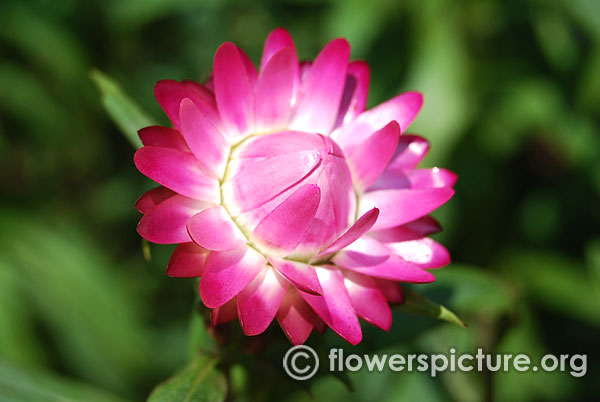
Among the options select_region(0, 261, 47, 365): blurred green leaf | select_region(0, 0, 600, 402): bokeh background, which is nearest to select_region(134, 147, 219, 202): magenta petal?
select_region(0, 0, 600, 402): bokeh background

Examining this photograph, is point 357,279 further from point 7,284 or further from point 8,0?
point 8,0

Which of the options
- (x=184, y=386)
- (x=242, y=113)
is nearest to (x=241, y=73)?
(x=242, y=113)

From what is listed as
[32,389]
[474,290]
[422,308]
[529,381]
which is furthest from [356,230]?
[529,381]

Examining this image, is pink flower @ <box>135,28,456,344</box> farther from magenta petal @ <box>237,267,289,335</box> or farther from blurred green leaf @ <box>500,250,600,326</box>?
blurred green leaf @ <box>500,250,600,326</box>

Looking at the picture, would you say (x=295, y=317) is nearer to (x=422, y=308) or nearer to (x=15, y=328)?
(x=422, y=308)

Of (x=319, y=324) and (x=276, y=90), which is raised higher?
(x=276, y=90)

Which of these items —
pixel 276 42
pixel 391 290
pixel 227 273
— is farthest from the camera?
pixel 276 42

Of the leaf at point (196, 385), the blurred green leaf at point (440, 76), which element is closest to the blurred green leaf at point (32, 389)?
the leaf at point (196, 385)

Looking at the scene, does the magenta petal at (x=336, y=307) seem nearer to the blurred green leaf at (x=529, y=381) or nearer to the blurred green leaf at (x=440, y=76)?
the blurred green leaf at (x=440, y=76)
